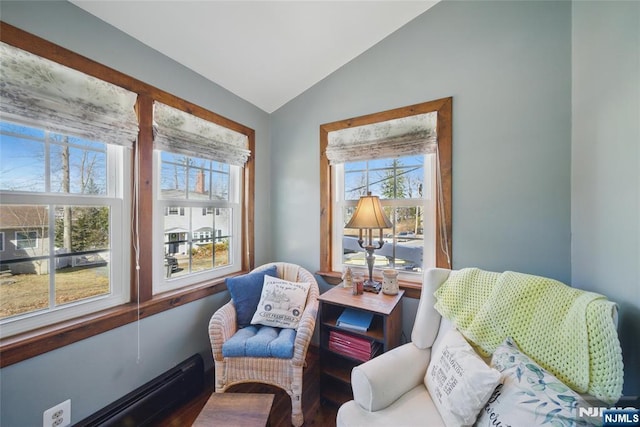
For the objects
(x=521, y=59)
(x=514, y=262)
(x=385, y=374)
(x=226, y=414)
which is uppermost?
(x=521, y=59)

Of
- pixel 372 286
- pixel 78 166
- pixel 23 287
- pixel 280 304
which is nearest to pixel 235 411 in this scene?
pixel 280 304

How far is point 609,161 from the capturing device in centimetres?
104

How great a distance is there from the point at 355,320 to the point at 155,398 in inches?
51.2

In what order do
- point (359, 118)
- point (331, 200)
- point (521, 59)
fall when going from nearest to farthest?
1. point (521, 59)
2. point (359, 118)
3. point (331, 200)

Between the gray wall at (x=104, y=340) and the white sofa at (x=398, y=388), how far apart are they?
4.19ft

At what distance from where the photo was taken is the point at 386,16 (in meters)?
1.70

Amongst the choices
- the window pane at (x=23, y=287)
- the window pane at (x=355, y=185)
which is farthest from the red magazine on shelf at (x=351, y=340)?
the window pane at (x=23, y=287)

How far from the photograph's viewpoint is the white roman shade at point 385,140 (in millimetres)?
1706

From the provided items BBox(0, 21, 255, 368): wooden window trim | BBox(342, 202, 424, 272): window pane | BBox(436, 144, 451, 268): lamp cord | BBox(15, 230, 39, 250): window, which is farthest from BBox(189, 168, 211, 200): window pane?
BBox(436, 144, 451, 268): lamp cord

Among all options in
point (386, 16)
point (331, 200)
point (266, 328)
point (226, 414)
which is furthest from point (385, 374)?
point (386, 16)

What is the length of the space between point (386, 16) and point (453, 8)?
466mm

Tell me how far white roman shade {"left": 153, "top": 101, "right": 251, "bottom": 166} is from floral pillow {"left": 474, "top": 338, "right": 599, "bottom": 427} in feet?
7.12

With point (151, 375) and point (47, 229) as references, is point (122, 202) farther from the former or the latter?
Result: point (151, 375)

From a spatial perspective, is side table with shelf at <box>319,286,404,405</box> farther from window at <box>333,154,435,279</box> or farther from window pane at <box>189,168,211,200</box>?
window pane at <box>189,168,211,200</box>
